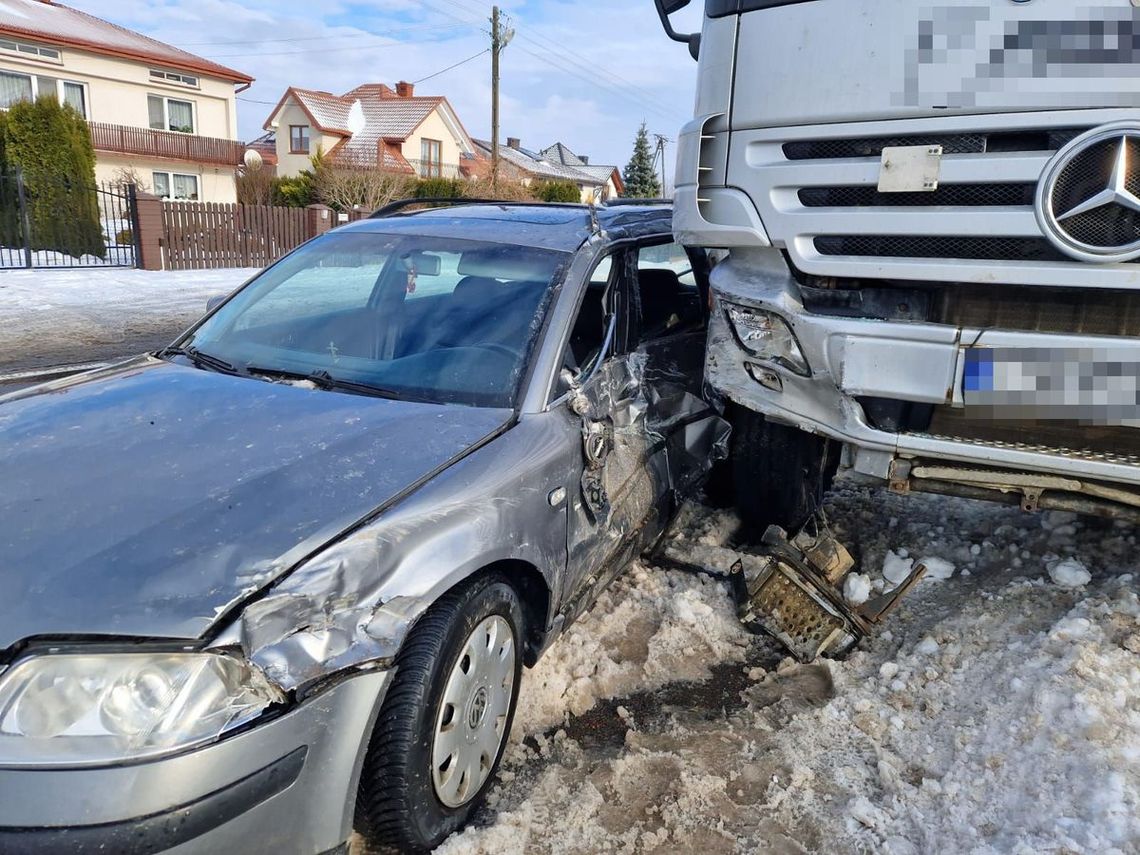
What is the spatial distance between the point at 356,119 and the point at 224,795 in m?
47.7

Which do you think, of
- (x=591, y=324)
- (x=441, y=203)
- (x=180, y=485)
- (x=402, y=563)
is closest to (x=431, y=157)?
(x=441, y=203)

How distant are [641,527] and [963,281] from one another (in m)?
1.44

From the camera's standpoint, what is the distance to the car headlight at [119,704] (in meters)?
1.50

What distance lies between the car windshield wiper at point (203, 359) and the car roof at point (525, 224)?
866mm

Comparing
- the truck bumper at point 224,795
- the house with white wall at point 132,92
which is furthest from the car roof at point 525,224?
the house with white wall at point 132,92

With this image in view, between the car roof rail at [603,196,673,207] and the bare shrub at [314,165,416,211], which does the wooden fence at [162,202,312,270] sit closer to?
the bare shrub at [314,165,416,211]

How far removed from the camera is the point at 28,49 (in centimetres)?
2784

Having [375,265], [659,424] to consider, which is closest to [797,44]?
[659,424]

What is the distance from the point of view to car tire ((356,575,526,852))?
1.90 meters

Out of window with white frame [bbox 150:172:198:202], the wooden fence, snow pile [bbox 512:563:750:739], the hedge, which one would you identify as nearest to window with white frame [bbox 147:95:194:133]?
window with white frame [bbox 150:172:198:202]

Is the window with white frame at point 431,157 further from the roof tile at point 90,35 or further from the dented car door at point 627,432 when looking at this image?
the dented car door at point 627,432

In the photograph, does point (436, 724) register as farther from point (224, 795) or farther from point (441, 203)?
point (441, 203)

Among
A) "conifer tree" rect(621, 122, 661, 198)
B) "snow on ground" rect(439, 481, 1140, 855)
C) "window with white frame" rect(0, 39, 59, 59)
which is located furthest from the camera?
"conifer tree" rect(621, 122, 661, 198)

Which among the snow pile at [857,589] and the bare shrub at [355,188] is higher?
the bare shrub at [355,188]
